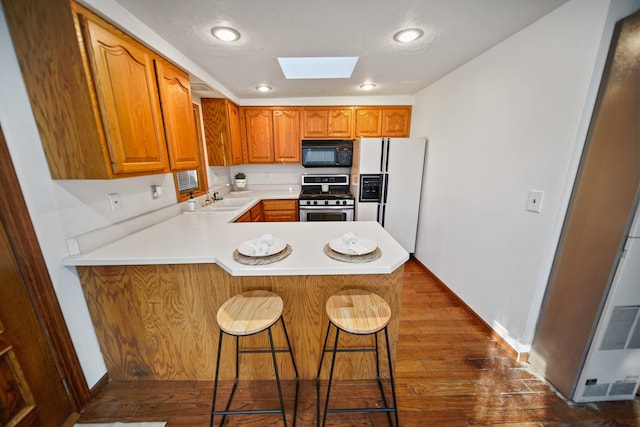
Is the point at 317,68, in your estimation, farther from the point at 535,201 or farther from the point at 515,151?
the point at 535,201

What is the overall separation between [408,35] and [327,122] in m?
1.85

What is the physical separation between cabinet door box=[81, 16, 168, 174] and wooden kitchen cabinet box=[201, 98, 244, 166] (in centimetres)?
150

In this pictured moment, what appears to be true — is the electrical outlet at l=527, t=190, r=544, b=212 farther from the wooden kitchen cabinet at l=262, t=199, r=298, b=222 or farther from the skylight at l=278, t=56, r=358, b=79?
the wooden kitchen cabinet at l=262, t=199, r=298, b=222

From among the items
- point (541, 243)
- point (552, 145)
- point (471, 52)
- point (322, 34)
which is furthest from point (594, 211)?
point (322, 34)

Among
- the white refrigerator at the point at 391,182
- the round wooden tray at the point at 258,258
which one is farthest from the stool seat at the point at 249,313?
the white refrigerator at the point at 391,182

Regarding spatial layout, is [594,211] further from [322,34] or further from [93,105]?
[93,105]

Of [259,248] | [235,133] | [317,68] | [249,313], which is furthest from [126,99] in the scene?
[235,133]

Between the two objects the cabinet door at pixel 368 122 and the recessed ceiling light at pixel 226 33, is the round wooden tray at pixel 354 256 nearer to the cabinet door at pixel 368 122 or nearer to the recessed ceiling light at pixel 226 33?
the recessed ceiling light at pixel 226 33

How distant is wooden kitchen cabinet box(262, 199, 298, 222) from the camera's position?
3258mm

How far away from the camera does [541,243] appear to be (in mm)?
1462

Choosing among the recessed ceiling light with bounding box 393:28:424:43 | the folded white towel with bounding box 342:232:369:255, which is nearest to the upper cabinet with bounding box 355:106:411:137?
the recessed ceiling light with bounding box 393:28:424:43

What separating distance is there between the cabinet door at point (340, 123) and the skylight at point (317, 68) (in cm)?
87

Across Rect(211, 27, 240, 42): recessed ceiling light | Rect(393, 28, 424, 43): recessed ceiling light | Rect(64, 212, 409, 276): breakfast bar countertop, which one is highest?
Rect(393, 28, 424, 43): recessed ceiling light

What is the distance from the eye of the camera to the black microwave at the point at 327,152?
336 centimetres
